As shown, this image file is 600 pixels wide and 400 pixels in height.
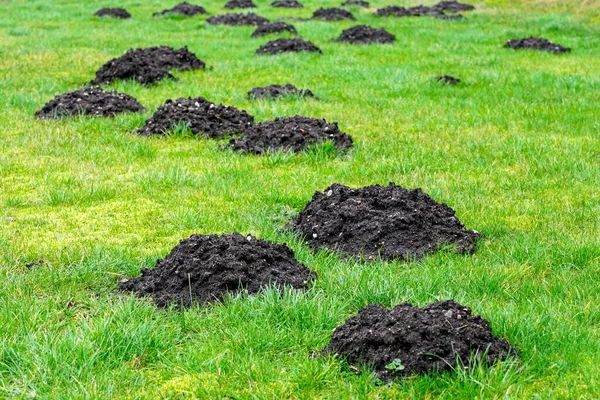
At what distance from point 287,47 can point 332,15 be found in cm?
864

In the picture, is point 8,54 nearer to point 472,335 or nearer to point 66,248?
point 66,248

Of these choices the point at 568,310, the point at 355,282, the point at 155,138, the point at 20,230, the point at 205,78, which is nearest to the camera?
the point at 568,310

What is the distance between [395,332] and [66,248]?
3.38 meters

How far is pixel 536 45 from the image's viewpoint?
59.2 ft

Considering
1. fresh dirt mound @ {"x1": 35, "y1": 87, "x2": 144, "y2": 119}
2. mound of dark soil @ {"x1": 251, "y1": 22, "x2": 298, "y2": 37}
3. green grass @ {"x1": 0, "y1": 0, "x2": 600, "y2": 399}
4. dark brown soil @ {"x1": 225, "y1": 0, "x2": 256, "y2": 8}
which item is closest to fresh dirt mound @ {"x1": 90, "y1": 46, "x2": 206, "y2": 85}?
green grass @ {"x1": 0, "y1": 0, "x2": 600, "y2": 399}

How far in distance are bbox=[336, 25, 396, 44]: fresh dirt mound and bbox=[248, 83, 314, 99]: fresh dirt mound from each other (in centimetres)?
654

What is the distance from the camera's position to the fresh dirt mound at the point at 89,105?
1184 centimetres

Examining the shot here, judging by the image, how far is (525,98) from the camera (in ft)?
42.3

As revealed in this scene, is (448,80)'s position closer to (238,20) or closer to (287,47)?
(287,47)

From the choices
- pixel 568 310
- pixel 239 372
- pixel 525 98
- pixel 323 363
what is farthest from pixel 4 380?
pixel 525 98

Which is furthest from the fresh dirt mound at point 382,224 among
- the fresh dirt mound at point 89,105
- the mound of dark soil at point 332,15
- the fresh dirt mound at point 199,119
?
the mound of dark soil at point 332,15

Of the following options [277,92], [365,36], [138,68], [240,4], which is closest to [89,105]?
[138,68]

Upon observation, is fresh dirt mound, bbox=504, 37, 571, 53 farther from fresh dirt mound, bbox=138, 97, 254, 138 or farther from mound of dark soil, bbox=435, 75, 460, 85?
fresh dirt mound, bbox=138, 97, 254, 138

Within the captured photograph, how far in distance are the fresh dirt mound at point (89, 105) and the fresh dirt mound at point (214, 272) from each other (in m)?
6.24
